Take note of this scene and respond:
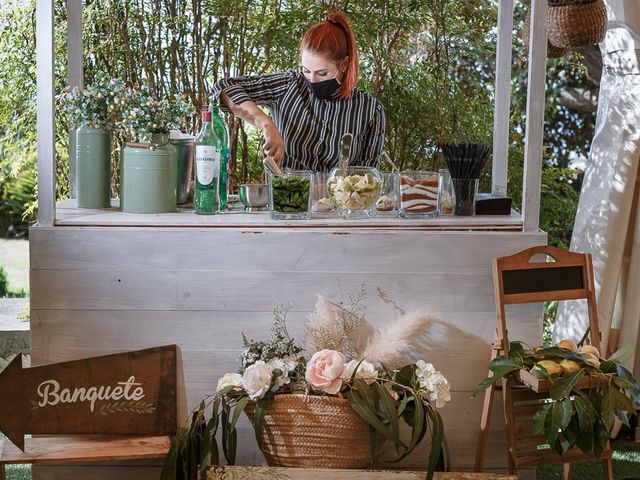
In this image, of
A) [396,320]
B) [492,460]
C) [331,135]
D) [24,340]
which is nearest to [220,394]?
[396,320]

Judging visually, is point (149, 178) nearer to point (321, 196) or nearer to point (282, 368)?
point (321, 196)

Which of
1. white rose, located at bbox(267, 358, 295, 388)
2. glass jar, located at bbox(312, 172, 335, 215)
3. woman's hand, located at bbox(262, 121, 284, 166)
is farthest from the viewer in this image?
woman's hand, located at bbox(262, 121, 284, 166)

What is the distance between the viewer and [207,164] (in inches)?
111

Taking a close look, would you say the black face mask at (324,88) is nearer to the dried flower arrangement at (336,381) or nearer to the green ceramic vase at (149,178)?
the green ceramic vase at (149,178)

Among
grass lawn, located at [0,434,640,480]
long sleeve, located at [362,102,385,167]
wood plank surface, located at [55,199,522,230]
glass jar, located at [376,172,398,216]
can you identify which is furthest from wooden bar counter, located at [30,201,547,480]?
long sleeve, located at [362,102,385,167]

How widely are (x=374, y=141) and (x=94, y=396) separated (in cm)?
183

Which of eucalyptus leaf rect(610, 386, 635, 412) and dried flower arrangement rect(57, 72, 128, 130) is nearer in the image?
eucalyptus leaf rect(610, 386, 635, 412)

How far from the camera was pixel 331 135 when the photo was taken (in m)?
3.78

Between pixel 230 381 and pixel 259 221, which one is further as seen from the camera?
pixel 259 221

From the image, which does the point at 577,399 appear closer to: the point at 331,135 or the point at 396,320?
the point at 396,320

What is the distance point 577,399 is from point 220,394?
3.39 ft

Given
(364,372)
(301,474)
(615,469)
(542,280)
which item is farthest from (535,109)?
(615,469)

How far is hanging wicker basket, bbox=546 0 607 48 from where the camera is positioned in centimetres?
375

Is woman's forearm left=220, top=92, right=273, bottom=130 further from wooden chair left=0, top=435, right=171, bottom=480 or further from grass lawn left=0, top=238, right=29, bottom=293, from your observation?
grass lawn left=0, top=238, right=29, bottom=293
